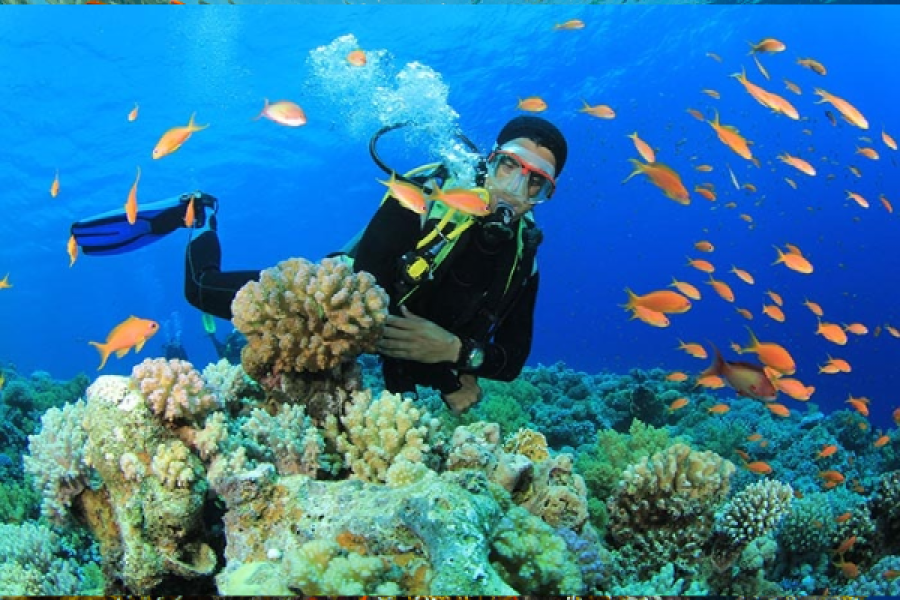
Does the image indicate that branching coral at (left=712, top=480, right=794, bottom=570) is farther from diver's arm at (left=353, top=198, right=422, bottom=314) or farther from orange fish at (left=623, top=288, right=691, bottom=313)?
diver's arm at (left=353, top=198, right=422, bottom=314)

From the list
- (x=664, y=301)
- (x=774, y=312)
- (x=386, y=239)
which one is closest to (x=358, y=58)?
(x=386, y=239)

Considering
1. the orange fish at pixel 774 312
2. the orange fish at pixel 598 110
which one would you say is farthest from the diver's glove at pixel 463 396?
the orange fish at pixel 774 312

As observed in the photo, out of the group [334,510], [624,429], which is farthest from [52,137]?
[334,510]

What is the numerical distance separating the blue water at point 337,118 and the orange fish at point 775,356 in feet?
17.3

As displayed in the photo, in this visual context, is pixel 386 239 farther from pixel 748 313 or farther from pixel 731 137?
pixel 748 313

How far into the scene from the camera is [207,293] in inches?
206

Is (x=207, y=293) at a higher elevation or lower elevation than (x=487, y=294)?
lower

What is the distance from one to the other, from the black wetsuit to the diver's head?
332 mm

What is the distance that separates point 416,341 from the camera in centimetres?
396

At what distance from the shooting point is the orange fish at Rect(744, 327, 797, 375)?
17.8ft

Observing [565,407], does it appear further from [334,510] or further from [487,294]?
[334,510]

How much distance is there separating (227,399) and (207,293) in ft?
6.27

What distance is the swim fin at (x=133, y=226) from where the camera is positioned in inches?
223

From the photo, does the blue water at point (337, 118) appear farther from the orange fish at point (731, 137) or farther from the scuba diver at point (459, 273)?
the scuba diver at point (459, 273)
